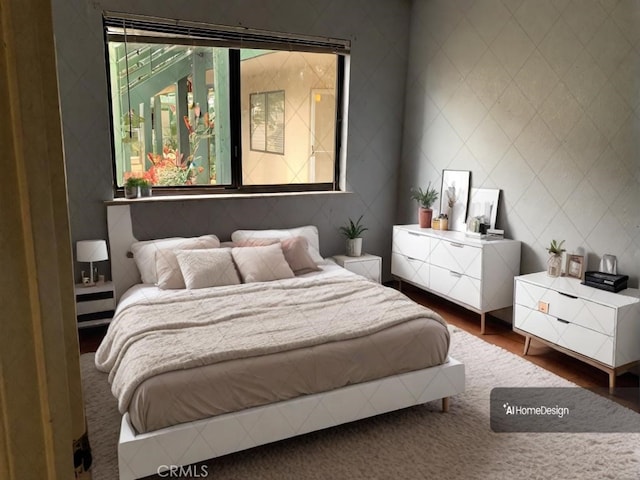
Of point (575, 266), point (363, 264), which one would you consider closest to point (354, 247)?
point (363, 264)

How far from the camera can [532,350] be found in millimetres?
3834

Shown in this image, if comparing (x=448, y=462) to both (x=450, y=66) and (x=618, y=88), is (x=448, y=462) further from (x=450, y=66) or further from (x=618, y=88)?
(x=450, y=66)

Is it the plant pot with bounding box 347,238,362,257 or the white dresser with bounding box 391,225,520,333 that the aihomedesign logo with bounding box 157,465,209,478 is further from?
the plant pot with bounding box 347,238,362,257

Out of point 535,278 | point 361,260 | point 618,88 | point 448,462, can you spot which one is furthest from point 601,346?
point 361,260

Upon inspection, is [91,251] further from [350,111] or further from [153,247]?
[350,111]

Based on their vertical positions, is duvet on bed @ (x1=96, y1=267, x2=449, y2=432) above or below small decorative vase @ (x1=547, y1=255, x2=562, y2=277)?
Answer: below

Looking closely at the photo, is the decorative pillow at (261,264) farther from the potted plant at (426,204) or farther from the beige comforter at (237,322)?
the potted plant at (426,204)

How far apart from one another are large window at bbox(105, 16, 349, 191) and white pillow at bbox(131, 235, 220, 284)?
59 cm

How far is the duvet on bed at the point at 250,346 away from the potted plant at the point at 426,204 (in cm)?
160

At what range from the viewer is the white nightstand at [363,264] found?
15.6 feet

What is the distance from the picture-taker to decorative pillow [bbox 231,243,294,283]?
380 cm

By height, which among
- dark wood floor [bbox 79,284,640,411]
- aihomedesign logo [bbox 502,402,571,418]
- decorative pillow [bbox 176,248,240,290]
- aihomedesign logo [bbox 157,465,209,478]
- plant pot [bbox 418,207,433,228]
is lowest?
aihomedesign logo [bbox 157,465,209,478]

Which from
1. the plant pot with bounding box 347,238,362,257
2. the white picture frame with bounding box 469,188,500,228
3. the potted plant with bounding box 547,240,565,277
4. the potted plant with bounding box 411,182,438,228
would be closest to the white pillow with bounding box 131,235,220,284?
the plant pot with bounding box 347,238,362,257

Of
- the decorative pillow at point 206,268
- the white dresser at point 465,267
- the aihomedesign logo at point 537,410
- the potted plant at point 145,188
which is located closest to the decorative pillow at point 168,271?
the decorative pillow at point 206,268
